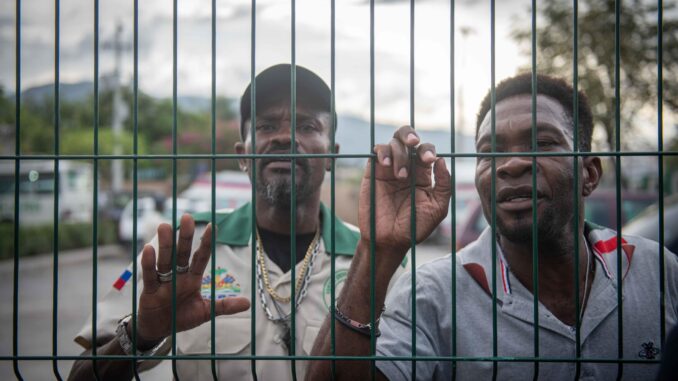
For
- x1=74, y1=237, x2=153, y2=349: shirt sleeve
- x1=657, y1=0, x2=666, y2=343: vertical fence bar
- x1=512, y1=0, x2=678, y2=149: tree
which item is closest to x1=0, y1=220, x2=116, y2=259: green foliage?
x1=512, y1=0, x2=678, y2=149: tree

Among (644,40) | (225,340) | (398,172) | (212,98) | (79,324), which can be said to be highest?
(644,40)

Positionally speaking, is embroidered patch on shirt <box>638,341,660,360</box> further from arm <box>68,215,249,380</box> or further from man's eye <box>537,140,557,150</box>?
arm <box>68,215,249,380</box>

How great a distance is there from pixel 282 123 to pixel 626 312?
4.29 feet

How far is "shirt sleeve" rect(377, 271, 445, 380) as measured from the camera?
175 centimetres

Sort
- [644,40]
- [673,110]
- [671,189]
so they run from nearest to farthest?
[673,110], [644,40], [671,189]

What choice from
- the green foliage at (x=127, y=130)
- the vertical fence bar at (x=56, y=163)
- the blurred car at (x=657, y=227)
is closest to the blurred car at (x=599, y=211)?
the blurred car at (x=657, y=227)

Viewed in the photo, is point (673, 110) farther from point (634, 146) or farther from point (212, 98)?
point (212, 98)

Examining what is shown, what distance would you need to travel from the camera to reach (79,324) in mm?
8508

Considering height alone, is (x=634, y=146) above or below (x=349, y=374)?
above

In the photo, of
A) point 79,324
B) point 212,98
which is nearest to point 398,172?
point 212,98

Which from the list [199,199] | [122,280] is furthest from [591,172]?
[199,199]

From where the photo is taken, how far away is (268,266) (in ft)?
7.78

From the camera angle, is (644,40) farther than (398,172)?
Yes

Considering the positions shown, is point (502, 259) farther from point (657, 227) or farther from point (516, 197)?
point (657, 227)
